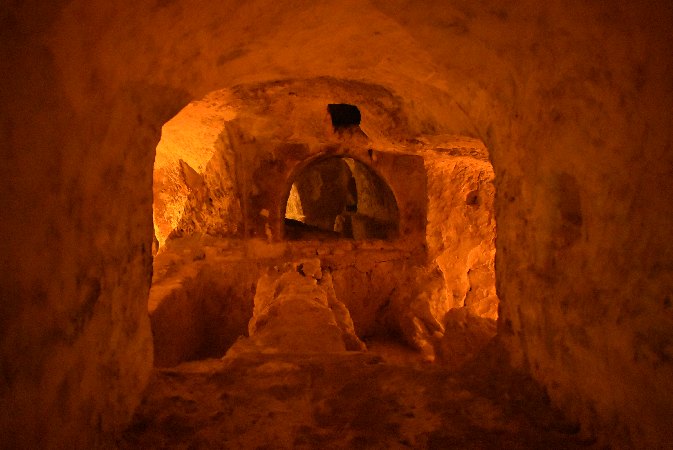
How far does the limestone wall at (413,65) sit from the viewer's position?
101 cm

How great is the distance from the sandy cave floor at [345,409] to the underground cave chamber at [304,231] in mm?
3252

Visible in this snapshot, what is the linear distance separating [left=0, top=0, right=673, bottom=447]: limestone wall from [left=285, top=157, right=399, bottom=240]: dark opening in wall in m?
5.52

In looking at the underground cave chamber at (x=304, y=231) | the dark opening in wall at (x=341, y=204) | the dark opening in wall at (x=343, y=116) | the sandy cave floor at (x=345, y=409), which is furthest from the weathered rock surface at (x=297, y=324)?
the dark opening in wall at (x=341, y=204)

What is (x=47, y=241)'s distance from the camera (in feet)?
3.58

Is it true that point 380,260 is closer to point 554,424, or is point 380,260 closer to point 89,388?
point 554,424

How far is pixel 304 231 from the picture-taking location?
8.05m

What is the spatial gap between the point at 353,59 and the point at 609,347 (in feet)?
5.72

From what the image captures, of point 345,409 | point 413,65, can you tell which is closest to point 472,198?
point 413,65

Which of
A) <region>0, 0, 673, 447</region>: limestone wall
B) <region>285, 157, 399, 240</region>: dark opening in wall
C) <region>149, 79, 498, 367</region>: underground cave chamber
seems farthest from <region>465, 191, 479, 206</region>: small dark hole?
<region>0, 0, 673, 447</region>: limestone wall

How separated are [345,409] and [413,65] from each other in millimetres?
1721

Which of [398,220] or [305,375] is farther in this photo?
[398,220]

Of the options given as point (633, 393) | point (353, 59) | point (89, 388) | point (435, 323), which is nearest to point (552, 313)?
point (633, 393)

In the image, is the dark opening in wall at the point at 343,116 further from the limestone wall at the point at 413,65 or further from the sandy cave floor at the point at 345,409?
the sandy cave floor at the point at 345,409

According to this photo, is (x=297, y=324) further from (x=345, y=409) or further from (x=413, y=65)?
(x=413, y=65)
